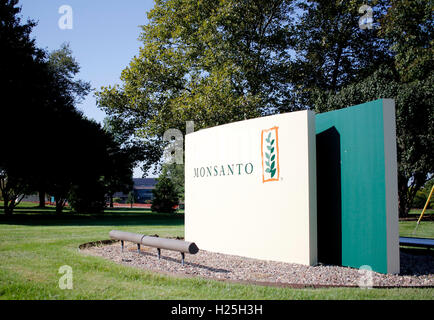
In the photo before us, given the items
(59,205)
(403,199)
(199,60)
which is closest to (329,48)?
(199,60)

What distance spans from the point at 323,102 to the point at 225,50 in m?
6.54

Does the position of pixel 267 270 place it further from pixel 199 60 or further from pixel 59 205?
pixel 59 205

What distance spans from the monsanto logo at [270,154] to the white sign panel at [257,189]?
0.02 meters

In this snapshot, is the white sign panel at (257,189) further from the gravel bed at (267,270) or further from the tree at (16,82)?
the tree at (16,82)

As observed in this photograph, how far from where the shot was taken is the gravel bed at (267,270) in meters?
7.09

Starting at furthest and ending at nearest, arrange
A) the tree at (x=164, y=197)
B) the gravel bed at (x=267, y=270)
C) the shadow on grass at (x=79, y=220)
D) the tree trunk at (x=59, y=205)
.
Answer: the tree at (x=164, y=197) < the tree trunk at (x=59, y=205) < the shadow on grass at (x=79, y=220) < the gravel bed at (x=267, y=270)

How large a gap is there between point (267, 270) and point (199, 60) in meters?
18.6

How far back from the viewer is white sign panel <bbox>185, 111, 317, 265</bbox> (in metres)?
8.62

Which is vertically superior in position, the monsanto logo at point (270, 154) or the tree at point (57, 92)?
the tree at point (57, 92)

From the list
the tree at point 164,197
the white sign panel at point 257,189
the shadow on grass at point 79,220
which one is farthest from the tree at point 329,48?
the tree at point 164,197

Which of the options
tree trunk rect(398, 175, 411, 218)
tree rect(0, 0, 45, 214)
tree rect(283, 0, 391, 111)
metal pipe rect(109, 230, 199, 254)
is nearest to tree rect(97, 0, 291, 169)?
tree rect(283, 0, 391, 111)

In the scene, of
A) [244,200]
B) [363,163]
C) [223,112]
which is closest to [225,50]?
[223,112]

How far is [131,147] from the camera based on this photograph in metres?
29.6
